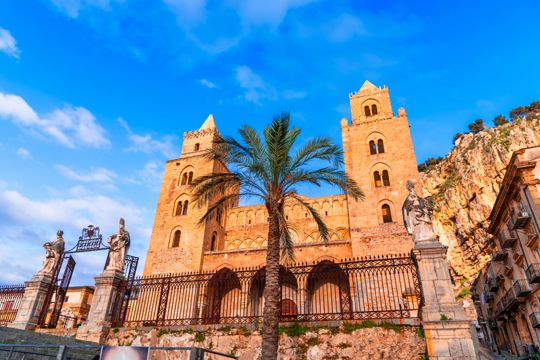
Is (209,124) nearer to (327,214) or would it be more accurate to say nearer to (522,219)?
(327,214)

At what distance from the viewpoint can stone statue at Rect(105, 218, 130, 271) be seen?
Answer: 11633 mm

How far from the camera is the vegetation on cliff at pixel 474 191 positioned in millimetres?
35219

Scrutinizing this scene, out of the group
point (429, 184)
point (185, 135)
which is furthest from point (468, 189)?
point (185, 135)

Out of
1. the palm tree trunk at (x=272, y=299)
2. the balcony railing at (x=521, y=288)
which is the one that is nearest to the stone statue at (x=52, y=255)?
the palm tree trunk at (x=272, y=299)

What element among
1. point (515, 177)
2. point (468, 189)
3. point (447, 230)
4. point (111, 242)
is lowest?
point (111, 242)

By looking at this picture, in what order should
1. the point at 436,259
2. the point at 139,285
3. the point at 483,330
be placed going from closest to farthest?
the point at 436,259 < the point at 139,285 < the point at 483,330

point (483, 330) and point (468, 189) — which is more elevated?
point (468, 189)

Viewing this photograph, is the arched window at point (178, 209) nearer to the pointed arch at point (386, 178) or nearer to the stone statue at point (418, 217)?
the pointed arch at point (386, 178)

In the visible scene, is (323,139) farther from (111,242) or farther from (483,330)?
(483,330)

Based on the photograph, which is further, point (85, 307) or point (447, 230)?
point (447, 230)

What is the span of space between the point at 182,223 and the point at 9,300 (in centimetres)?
1454

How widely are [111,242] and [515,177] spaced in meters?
18.9

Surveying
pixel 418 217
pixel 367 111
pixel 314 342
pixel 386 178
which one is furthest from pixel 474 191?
pixel 314 342

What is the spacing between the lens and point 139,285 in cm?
1138
